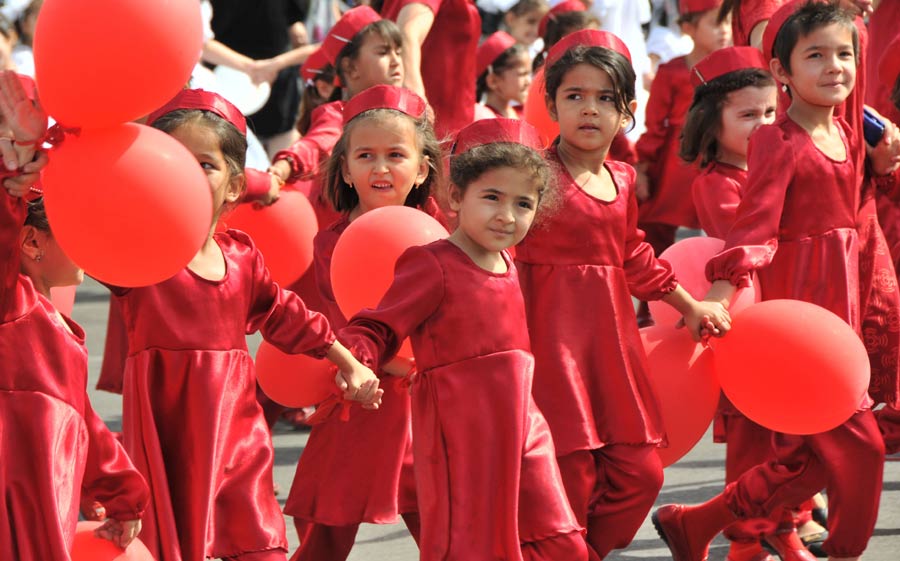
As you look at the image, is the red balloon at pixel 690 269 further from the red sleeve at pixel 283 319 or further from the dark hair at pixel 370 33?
the dark hair at pixel 370 33

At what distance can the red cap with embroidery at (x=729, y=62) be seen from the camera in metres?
6.31

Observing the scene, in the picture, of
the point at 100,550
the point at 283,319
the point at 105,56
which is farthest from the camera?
the point at 283,319

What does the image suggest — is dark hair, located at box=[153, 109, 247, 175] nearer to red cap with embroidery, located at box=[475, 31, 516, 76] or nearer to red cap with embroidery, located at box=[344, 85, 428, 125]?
red cap with embroidery, located at box=[344, 85, 428, 125]

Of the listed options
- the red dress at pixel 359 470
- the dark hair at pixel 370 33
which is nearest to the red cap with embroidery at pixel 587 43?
the red dress at pixel 359 470

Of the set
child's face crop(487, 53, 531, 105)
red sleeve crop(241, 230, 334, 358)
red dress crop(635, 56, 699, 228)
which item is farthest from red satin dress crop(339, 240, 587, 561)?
child's face crop(487, 53, 531, 105)

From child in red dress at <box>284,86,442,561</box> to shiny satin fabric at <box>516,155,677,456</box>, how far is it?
1.58 feet

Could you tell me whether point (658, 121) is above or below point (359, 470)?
above

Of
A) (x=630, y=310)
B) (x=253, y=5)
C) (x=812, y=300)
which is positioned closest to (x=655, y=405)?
(x=630, y=310)

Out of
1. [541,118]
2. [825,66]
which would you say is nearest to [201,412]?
[825,66]

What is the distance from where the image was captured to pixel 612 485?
520cm

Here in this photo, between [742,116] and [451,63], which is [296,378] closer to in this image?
[742,116]

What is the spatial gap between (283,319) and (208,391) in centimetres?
28

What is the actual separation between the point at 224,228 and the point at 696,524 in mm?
1886

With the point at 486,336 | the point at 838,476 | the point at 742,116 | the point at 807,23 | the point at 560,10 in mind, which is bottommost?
the point at 838,476
